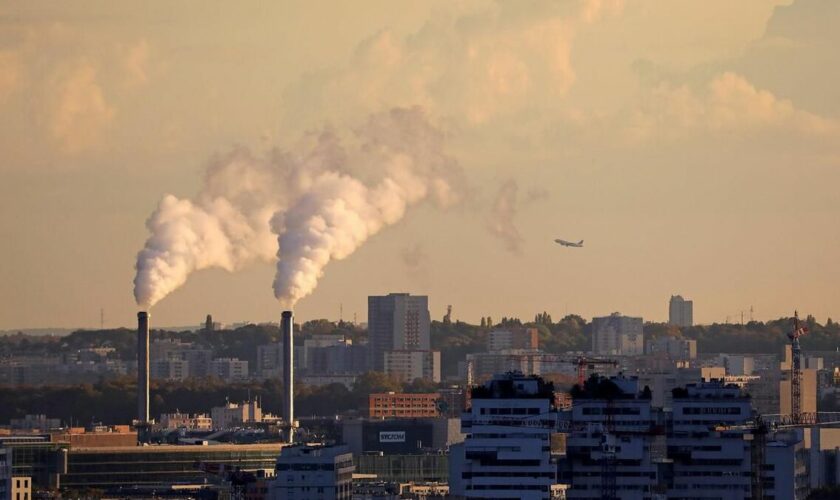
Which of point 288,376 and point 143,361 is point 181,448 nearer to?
point 143,361

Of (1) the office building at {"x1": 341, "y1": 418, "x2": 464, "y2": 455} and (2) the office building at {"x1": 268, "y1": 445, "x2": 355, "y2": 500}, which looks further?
(1) the office building at {"x1": 341, "y1": 418, "x2": 464, "y2": 455}

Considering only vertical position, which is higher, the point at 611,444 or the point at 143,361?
the point at 143,361

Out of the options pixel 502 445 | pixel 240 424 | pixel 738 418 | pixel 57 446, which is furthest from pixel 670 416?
pixel 240 424

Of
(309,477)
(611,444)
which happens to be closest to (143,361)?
(309,477)

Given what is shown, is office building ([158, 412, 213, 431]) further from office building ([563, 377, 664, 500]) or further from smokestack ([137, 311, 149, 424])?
office building ([563, 377, 664, 500])

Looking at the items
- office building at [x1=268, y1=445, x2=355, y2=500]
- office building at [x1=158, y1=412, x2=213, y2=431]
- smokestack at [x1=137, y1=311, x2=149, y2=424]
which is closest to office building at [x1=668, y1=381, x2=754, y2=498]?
office building at [x1=268, y1=445, x2=355, y2=500]

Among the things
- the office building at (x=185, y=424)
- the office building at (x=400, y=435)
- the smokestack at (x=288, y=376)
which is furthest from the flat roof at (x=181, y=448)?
the office building at (x=185, y=424)
